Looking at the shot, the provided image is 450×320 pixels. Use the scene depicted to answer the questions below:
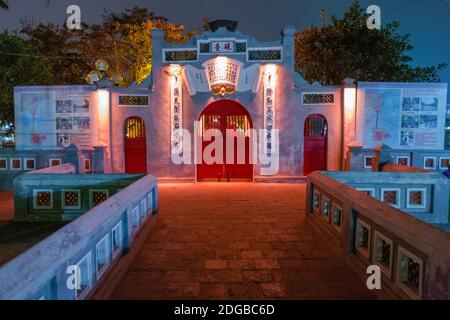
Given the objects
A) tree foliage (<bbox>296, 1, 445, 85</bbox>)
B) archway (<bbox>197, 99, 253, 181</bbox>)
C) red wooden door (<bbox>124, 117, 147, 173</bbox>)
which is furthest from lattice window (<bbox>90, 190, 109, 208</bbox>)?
tree foliage (<bbox>296, 1, 445, 85</bbox>)

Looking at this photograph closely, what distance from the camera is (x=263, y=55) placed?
11.8 metres

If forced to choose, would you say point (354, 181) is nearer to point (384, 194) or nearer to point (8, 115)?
point (384, 194)

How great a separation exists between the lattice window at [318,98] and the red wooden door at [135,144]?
581cm

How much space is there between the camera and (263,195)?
973 cm

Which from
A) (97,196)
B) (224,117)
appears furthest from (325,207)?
(224,117)

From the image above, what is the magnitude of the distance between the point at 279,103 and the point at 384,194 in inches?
219

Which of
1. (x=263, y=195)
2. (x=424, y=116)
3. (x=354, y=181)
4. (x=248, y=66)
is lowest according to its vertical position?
(x=263, y=195)

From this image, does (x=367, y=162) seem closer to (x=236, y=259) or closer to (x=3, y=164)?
(x=236, y=259)

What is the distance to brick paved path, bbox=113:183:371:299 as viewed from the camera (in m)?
3.92

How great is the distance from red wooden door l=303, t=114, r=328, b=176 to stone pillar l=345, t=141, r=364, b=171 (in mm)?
1132

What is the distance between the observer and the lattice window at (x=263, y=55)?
11.8 m

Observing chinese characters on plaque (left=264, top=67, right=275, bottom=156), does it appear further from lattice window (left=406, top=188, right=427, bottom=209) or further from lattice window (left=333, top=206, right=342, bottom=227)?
lattice window (left=333, top=206, right=342, bottom=227)
